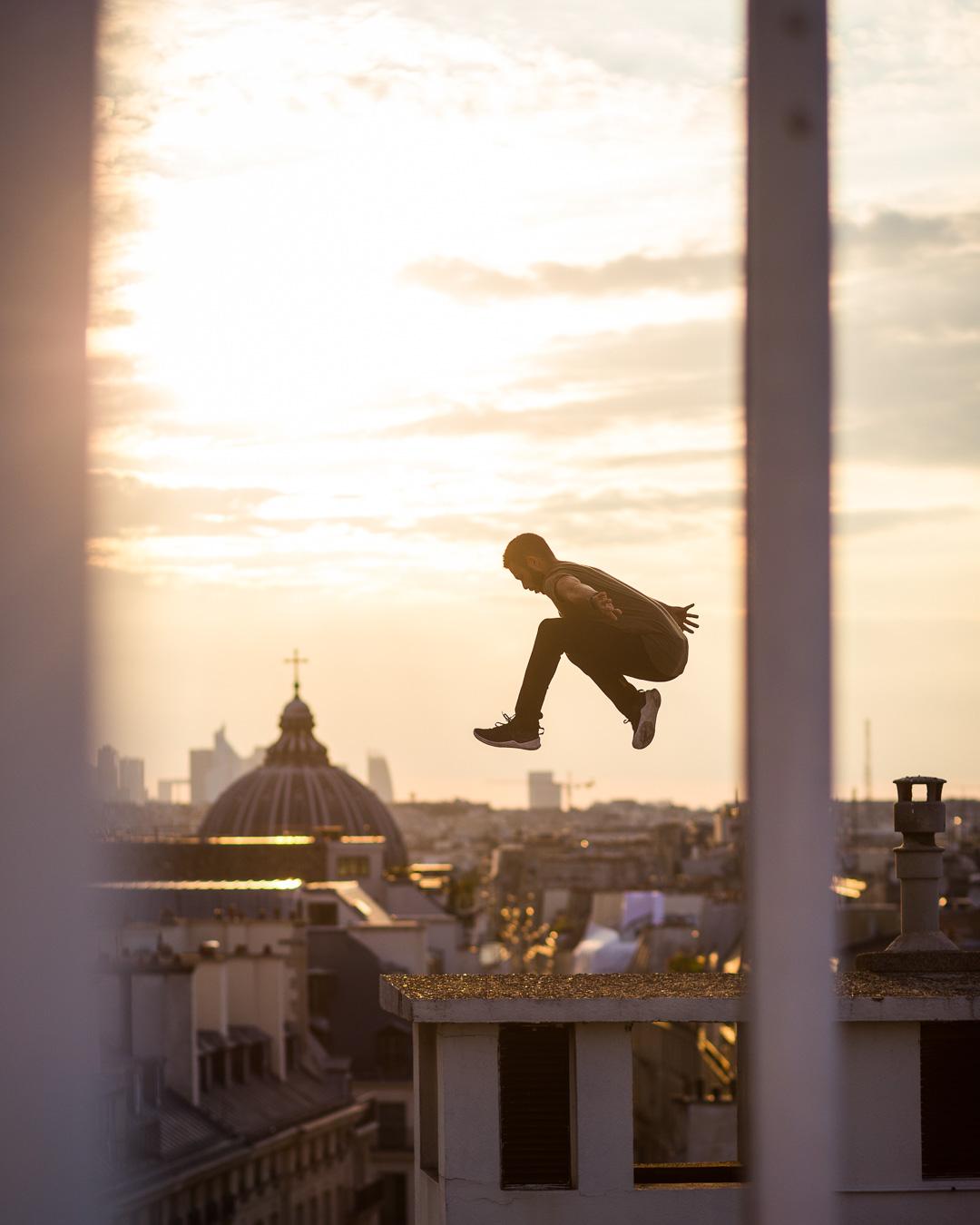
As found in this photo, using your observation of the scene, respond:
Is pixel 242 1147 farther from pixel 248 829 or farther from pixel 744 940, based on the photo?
pixel 248 829

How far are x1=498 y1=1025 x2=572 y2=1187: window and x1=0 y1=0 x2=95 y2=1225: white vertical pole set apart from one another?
112 inches

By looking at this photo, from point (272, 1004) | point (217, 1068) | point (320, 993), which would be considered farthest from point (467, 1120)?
point (320, 993)

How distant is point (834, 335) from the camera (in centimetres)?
369

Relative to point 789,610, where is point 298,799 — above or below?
below

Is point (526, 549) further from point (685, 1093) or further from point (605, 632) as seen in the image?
point (685, 1093)

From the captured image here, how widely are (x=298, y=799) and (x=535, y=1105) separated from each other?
6714cm

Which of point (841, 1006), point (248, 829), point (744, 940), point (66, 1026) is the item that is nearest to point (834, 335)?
point (744, 940)

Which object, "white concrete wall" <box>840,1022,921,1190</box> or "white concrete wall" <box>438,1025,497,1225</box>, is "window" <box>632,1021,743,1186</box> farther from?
"white concrete wall" <box>438,1025,497,1225</box>

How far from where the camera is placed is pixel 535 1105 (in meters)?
6.61

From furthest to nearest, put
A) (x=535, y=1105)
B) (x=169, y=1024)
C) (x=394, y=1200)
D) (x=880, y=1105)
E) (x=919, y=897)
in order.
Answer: (x=394, y=1200), (x=169, y=1024), (x=919, y=897), (x=535, y=1105), (x=880, y=1105)

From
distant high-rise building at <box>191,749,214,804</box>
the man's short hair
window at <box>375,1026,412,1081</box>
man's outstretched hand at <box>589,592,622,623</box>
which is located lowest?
window at <box>375,1026,412,1081</box>

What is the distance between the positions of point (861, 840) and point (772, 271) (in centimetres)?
6479

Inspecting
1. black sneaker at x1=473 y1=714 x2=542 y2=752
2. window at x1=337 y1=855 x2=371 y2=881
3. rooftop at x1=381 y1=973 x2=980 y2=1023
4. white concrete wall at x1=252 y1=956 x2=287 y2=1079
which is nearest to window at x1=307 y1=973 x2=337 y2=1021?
white concrete wall at x1=252 y1=956 x2=287 y2=1079

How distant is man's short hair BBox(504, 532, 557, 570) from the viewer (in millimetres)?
5012
